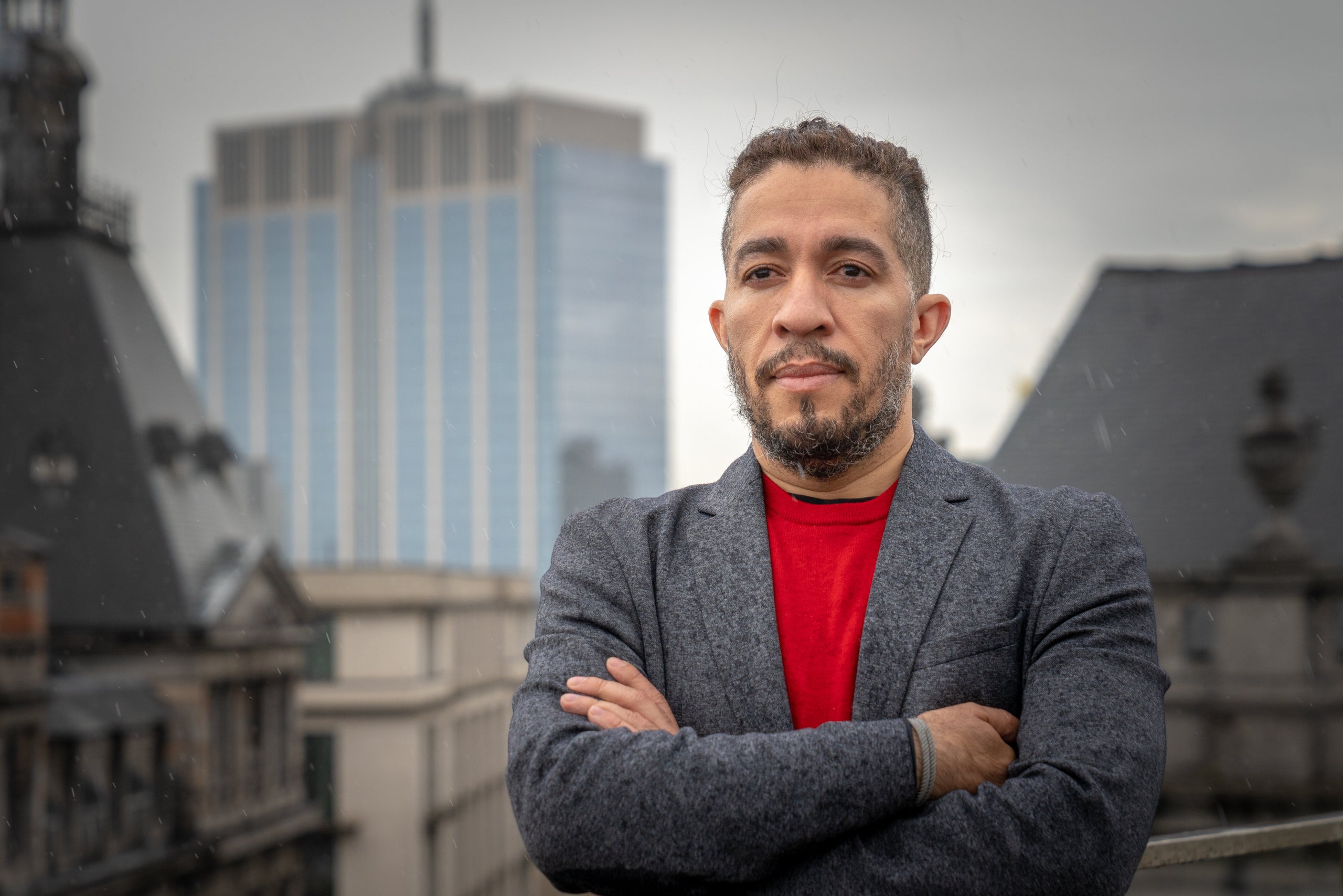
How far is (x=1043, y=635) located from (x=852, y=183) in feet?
2.00

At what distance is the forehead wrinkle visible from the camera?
1432 mm

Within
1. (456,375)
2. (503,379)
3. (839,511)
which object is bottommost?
(839,511)

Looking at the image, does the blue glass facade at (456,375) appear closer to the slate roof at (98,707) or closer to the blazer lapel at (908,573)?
the slate roof at (98,707)

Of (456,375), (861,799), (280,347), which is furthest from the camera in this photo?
(456,375)

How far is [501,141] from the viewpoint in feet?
200

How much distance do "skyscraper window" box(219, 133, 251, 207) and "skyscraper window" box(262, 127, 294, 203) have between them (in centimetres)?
101

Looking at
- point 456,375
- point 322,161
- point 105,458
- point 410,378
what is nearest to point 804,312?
point 105,458

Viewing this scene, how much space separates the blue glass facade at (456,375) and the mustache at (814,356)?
63.2 meters

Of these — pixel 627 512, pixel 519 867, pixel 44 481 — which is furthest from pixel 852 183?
pixel 519 867

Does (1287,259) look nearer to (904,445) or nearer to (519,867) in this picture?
(519,867)

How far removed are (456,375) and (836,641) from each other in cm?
7151

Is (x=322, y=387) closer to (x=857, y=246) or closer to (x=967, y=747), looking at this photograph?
(x=857, y=246)

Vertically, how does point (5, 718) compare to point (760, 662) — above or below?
below

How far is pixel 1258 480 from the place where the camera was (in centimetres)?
3331
